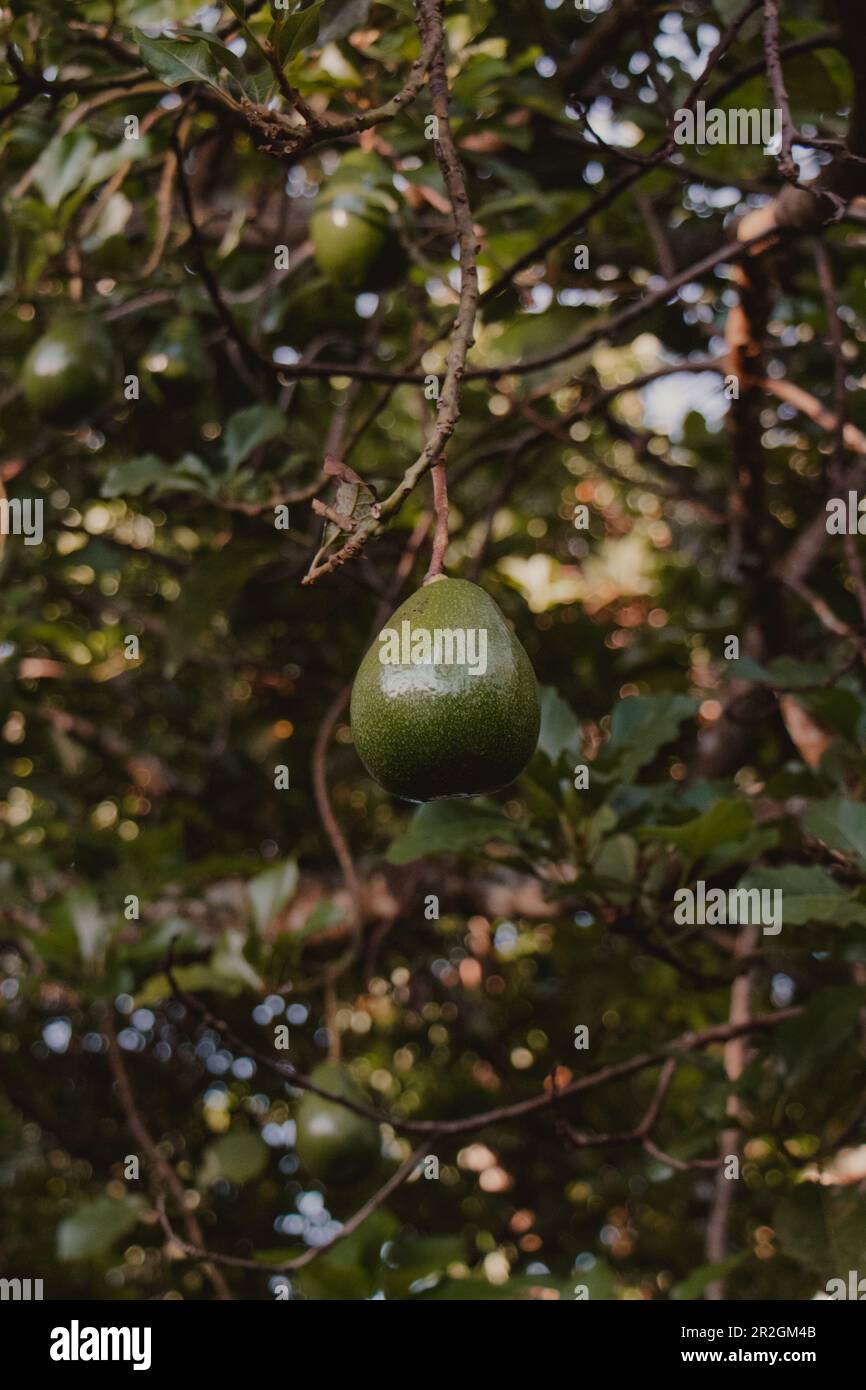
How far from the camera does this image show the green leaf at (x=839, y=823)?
1418 mm

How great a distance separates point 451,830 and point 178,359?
1.02m

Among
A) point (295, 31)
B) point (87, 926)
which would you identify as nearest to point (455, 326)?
point (295, 31)

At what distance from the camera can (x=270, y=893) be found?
6.43ft

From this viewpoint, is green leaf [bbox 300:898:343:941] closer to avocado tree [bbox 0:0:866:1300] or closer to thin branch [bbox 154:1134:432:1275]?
avocado tree [bbox 0:0:866:1300]

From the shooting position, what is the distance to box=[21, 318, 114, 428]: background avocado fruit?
1774mm

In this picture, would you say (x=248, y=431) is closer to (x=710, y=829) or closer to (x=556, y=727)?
(x=556, y=727)

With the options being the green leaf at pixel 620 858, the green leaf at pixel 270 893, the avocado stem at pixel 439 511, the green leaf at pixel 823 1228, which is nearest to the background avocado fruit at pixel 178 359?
the green leaf at pixel 270 893

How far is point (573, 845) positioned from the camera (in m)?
1.58

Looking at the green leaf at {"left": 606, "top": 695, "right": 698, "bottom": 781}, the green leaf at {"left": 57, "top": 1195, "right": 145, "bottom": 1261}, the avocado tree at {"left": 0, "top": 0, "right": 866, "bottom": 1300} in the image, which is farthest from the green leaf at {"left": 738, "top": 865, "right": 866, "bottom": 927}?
the green leaf at {"left": 57, "top": 1195, "right": 145, "bottom": 1261}

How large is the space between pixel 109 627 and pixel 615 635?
4.31 ft

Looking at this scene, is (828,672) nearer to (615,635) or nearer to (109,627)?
(615,635)

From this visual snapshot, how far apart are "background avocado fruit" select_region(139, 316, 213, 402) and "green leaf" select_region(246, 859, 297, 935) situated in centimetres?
83

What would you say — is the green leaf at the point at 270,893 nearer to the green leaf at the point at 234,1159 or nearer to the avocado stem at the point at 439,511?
the green leaf at the point at 234,1159

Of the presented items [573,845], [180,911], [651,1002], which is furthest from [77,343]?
[651,1002]
